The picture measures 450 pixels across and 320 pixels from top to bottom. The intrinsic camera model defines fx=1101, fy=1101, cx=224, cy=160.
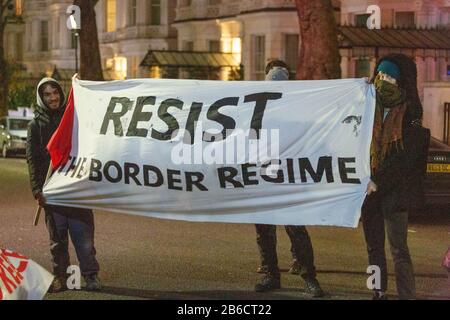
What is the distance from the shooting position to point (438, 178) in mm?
16469

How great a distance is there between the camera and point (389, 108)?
8.80 m

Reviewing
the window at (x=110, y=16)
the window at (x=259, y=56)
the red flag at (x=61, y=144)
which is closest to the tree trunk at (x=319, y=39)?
the red flag at (x=61, y=144)

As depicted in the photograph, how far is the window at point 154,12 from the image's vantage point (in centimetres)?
5409

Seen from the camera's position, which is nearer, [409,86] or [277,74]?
[409,86]

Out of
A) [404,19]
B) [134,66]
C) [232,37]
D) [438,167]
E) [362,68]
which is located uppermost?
[404,19]

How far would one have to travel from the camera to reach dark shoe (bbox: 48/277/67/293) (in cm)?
982

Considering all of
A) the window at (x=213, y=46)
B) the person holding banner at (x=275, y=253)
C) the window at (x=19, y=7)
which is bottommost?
the person holding banner at (x=275, y=253)

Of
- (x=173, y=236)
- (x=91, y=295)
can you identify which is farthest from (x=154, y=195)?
(x=173, y=236)

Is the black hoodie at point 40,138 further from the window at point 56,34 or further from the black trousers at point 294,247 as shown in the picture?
the window at point 56,34

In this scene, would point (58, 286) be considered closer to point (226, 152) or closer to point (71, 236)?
point (71, 236)

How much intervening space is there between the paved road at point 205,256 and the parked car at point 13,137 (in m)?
20.5

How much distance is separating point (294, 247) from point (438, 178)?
719 cm

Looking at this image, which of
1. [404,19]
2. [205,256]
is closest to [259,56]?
[404,19]
